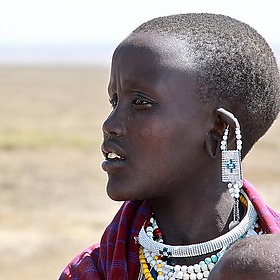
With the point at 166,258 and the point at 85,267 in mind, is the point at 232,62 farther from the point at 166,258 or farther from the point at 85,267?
the point at 85,267

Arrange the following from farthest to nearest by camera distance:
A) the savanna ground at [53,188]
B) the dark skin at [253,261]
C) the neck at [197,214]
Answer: the savanna ground at [53,188], the neck at [197,214], the dark skin at [253,261]

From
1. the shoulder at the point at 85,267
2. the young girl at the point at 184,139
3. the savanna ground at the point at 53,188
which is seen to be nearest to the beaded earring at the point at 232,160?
the young girl at the point at 184,139

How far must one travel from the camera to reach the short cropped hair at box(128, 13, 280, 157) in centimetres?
235

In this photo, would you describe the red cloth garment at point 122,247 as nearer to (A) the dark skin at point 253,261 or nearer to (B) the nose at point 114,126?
(B) the nose at point 114,126

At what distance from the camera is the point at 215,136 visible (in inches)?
93.3

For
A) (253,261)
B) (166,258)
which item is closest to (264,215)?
(166,258)

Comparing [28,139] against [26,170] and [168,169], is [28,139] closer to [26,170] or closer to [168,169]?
[26,170]

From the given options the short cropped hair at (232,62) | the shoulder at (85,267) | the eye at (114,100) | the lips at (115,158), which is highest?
the short cropped hair at (232,62)

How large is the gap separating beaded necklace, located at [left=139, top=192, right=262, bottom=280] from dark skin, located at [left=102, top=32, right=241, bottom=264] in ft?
0.14

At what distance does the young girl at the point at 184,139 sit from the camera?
231 centimetres

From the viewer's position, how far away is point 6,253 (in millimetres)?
8648

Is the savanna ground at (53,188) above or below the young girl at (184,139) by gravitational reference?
below

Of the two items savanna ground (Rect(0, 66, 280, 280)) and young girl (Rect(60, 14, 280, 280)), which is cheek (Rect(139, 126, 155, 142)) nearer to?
young girl (Rect(60, 14, 280, 280))

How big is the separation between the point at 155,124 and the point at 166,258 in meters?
0.37
